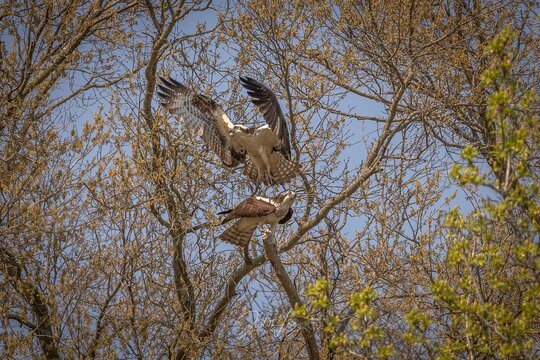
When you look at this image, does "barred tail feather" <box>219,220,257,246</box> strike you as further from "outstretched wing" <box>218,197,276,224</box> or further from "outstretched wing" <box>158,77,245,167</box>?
"outstretched wing" <box>158,77,245,167</box>

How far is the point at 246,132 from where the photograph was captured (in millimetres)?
8250

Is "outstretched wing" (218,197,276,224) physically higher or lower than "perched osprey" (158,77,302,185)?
lower

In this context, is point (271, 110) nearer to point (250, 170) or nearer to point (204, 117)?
point (250, 170)

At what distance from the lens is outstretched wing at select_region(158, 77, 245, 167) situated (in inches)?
336

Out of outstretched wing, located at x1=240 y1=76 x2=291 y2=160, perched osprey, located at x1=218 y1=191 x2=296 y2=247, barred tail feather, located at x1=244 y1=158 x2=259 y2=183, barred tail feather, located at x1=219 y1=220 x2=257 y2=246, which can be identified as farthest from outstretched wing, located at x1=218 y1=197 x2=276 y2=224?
barred tail feather, located at x1=244 y1=158 x2=259 y2=183

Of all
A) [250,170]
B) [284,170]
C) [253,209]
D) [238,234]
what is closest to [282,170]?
[284,170]

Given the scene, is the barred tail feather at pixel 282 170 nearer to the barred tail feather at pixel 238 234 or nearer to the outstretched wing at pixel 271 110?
the outstretched wing at pixel 271 110

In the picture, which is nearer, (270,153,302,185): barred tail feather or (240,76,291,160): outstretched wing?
(240,76,291,160): outstretched wing

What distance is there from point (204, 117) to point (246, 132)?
67 cm

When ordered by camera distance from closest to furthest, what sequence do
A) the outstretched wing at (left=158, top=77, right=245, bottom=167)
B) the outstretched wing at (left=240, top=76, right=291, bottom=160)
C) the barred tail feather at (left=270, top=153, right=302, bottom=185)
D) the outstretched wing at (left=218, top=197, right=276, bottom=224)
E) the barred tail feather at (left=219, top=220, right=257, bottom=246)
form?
the outstretched wing at (left=218, top=197, right=276, bottom=224)
the barred tail feather at (left=219, top=220, right=257, bottom=246)
the outstretched wing at (left=240, top=76, right=291, bottom=160)
the barred tail feather at (left=270, top=153, right=302, bottom=185)
the outstretched wing at (left=158, top=77, right=245, bottom=167)

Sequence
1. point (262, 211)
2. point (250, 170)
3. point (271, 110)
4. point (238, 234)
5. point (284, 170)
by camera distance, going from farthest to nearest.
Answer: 1. point (250, 170)
2. point (284, 170)
3. point (271, 110)
4. point (238, 234)
5. point (262, 211)

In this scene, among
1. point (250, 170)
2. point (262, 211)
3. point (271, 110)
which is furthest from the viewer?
point (250, 170)

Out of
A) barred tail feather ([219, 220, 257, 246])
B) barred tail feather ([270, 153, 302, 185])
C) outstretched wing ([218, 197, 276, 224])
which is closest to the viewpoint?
outstretched wing ([218, 197, 276, 224])

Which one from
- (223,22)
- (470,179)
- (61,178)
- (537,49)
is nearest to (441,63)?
(537,49)
